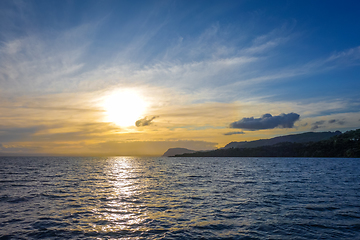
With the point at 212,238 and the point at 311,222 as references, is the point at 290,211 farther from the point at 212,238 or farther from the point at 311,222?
the point at 212,238

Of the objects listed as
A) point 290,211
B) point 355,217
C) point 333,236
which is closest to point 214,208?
point 290,211

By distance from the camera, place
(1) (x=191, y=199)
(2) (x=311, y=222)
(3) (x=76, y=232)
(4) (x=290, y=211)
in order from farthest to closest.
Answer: (1) (x=191, y=199)
(4) (x=290, y=211)
(2) (x=311, y=222)
(3) (x=76, y=232)

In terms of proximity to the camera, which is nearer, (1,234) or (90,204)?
(1,234)

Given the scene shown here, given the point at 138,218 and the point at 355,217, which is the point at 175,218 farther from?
the point at 355,217

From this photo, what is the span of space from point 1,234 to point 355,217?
96.3 ft

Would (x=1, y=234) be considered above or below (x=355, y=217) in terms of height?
above

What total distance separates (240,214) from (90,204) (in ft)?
54.7

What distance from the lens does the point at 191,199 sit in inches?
1099

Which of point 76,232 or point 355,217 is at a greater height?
point 76,232

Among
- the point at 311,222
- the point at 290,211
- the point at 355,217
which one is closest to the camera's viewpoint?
the point at 311,222

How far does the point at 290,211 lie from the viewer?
22.4 m

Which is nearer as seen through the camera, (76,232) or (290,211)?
(76,232)

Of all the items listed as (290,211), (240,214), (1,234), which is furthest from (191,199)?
(1,234)

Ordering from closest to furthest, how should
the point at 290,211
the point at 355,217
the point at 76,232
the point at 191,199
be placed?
the point at 76,232 < the point at 355,217 < the point at 290,211 < the point at 191,199
